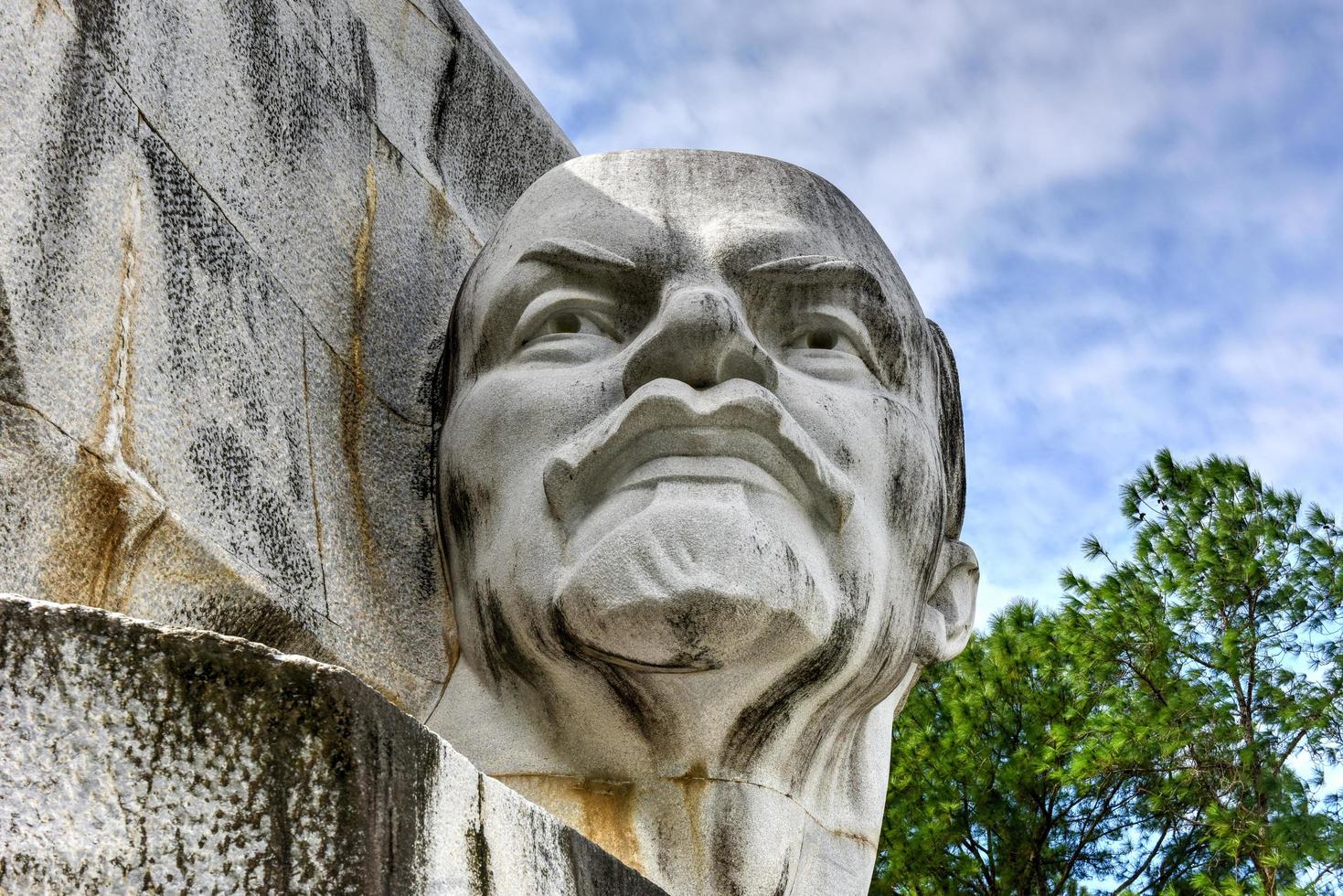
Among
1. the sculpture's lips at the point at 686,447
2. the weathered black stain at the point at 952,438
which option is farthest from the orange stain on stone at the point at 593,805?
the weathered black stain at the point at 952,438

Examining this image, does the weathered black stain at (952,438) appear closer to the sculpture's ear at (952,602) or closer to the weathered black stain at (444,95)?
the sculpture's ear at (952,602)

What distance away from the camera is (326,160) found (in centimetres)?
315

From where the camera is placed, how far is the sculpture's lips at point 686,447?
2.54 m

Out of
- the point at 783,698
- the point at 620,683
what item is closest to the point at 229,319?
the point at 620,683

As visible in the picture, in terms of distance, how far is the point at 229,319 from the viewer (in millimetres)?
2652

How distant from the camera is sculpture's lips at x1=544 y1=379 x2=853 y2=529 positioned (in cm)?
254

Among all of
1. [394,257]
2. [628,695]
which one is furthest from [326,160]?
[628,695]

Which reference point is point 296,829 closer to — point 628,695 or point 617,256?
point 628,695

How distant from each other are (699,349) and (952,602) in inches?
37.0

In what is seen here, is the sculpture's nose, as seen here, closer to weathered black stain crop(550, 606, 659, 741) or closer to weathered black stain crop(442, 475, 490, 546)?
weathered black stain crop(442, 475, 490, 546)

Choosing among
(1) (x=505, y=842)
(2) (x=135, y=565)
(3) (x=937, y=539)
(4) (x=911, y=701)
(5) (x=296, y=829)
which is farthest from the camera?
(4) (x=911, y=701)

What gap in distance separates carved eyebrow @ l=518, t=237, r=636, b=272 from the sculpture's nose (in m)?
0.20

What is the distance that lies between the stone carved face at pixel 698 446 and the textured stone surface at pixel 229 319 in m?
0.18

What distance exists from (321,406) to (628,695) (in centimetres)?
84
